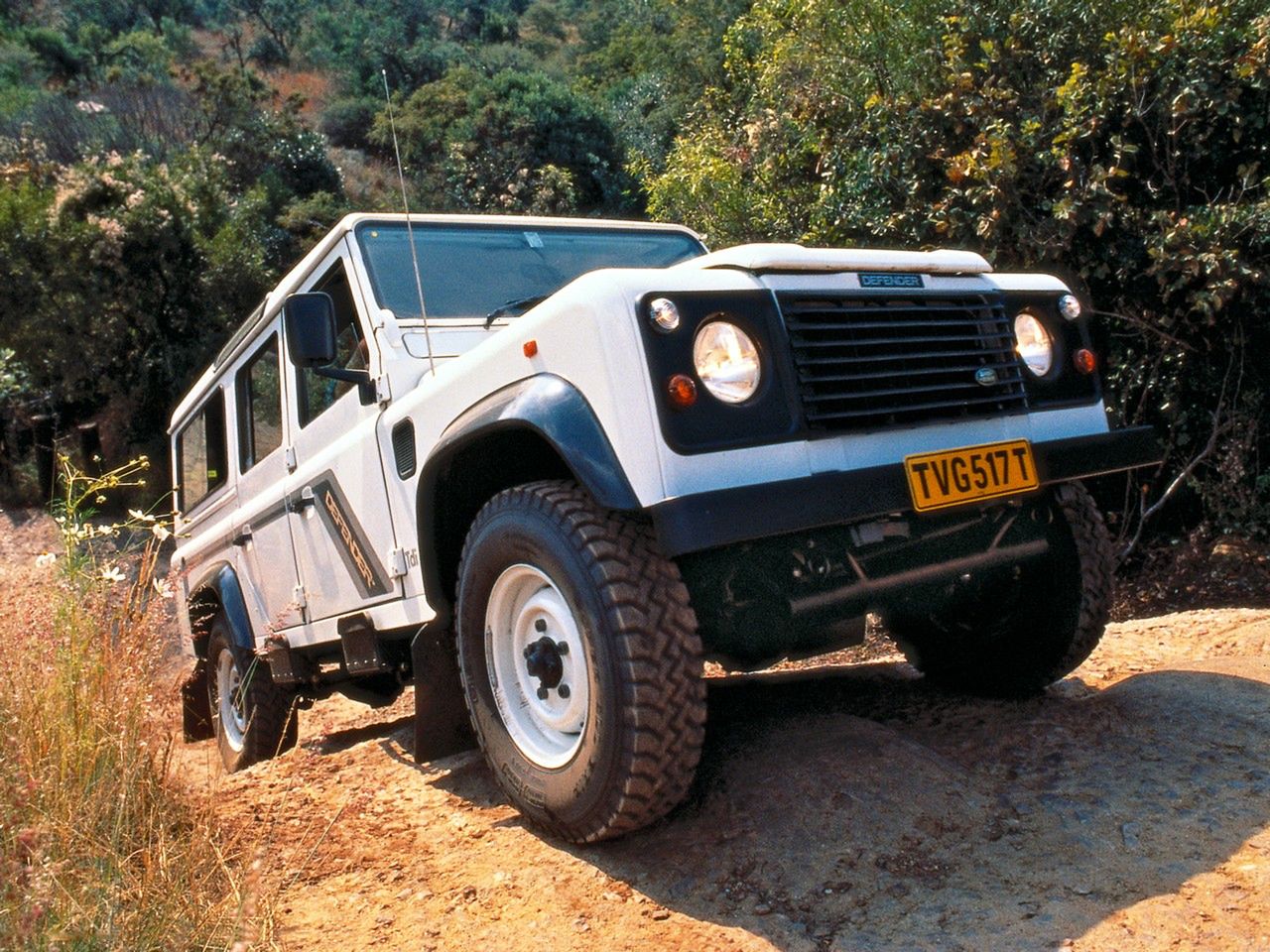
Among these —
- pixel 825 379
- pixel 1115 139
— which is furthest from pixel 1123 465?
pixel 1115 139

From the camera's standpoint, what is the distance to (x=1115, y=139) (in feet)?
21.7

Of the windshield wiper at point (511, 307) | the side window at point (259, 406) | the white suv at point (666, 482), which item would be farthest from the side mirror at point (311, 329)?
the side window at point (259, 406)

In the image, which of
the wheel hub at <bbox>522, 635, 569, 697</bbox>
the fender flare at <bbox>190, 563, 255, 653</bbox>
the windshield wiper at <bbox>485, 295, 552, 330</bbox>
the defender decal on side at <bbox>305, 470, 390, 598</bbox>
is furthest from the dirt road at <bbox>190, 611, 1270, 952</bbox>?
the windshield wiper at <bbox>485, 295, 552, 330</bbox>

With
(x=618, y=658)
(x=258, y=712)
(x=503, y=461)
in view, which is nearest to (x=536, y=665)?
(x=618, y=658)

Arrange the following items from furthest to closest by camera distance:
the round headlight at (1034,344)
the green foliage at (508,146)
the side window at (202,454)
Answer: the green foliage at (508,146) < the side window at (202,454) < the round headlight at (1034,344)

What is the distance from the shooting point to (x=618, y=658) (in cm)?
251

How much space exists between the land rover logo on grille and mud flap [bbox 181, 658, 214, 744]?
4423 mm

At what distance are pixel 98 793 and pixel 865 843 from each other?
189cm

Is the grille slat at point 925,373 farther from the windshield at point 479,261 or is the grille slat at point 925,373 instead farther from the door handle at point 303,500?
the door handle at point 303,500

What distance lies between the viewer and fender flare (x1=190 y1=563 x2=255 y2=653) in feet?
17.2

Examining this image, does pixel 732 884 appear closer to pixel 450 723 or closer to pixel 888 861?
pixel 888 861

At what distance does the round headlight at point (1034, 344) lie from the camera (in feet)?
11.0

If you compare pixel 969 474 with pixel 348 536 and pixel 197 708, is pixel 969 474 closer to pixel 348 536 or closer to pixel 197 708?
pixel 348 536

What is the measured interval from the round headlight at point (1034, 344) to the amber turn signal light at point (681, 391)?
1264 millimetres
